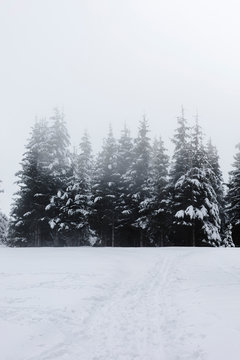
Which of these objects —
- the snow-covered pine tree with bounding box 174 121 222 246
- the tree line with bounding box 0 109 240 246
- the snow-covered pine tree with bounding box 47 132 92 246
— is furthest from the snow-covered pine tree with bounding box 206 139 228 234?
the snow-covered pine tree with bounding box 47 132 92 246

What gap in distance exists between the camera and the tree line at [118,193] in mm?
36781

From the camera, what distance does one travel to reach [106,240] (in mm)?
43875

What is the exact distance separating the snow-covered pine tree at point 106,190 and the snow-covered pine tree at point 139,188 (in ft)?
5.46

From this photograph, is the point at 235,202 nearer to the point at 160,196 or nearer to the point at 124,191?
the point at 160,196

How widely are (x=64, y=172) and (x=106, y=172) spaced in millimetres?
4680

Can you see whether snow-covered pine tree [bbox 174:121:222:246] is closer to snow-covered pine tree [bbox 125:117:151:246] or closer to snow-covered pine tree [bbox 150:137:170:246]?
snow-covered pine tree [bbox 150:137:170:246]

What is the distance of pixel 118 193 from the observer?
129ft
